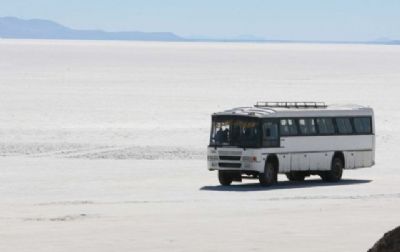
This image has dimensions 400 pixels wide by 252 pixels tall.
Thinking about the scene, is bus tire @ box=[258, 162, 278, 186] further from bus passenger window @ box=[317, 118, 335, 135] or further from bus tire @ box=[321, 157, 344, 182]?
bus passenger window @ box=[317, 118, 335, 135]

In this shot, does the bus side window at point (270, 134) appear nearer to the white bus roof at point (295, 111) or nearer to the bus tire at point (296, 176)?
the white bus roof at point (295, 111)

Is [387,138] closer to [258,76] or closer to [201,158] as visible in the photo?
[201,158]

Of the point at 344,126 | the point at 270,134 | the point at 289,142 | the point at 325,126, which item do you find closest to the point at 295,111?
the point at 289,142

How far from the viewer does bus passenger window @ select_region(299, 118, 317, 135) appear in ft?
126

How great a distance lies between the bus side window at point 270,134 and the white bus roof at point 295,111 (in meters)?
0.28

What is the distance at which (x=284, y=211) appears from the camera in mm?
27547

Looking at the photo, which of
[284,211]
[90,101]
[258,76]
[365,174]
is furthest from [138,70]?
[284,211]

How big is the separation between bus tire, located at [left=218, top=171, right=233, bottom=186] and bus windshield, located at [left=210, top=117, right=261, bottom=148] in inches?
33.4

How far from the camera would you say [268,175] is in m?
36.3

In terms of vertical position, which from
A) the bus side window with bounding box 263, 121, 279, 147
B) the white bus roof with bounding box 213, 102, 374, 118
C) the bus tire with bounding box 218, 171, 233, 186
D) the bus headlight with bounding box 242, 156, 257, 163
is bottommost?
the bus tire with bounding box 218, 171, 233, 186

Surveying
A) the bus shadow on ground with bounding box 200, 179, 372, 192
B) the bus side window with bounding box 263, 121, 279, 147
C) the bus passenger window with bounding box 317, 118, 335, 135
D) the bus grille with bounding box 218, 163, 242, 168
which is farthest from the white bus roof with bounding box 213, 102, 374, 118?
the bus shadow on ground with bounding box 200, 179, 372, 192

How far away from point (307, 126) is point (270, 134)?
6.49ft

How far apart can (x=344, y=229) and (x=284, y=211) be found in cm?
434

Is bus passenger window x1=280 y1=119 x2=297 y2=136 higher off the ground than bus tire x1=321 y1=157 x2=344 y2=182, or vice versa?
bus passenger window x1=280 y1=119 x2=297 y2=136
